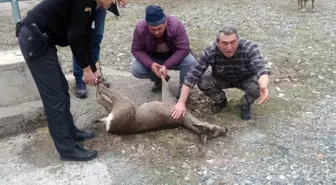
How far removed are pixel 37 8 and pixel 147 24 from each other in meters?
1.20

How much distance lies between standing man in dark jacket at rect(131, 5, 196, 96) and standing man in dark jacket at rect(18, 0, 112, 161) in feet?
3.01

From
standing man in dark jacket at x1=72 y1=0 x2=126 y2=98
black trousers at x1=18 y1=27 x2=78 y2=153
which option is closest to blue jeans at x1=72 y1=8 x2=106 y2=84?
standing man in dark jacket at x1=72 y1=0 x2=126 y2=98

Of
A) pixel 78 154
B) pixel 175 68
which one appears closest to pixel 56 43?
pixel 78 154

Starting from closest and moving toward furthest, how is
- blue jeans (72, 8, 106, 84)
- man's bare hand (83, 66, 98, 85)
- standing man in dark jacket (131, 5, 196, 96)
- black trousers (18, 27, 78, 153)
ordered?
1. black trousers (18, 27, 78, 153)
2. man's bare hand (83, 66, 98, 85)
3. standing man in dark jacket (131, 5, 196, 96)
4. blue jeans (72, 8, 106, 84)

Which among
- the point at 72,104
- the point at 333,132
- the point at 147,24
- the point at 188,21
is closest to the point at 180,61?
the point at 147,24

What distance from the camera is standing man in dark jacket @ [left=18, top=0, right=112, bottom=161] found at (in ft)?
9.19

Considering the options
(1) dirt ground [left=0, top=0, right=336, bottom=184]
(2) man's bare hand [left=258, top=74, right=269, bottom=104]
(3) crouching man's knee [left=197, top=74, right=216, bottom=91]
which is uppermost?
(2) man's bare hand [left=258, top=74, right=269, bottom=104]

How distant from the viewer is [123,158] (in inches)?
132

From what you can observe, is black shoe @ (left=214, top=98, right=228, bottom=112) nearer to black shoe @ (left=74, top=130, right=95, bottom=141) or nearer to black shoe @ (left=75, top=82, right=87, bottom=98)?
black shoe @ (left=74, top=130, right=95, bottom=141)

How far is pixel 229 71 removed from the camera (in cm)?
380

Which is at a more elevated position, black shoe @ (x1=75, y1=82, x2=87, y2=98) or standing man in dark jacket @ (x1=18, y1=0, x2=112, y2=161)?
standing man in dark jacket @ (x1=18, y1=0, x2=112, y2=161)

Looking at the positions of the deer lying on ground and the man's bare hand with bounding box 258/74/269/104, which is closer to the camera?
the man's bare hand with bounding box 258/74/269/104

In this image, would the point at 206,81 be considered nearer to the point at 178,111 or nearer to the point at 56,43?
the point at 178,111

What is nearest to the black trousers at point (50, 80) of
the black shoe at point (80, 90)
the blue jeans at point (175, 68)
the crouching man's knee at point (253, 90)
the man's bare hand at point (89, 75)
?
the man's bare hand at point (89, 75)
